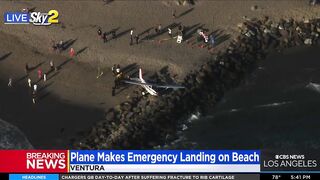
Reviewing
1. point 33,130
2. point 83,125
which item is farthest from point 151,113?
point 33,130

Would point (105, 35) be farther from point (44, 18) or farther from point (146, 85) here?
point (146, 85)

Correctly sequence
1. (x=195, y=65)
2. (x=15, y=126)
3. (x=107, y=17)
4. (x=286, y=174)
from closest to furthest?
(x=286, y=174)
(x=15, y=126)
(x=195, y=65)
(x=107, y=17)

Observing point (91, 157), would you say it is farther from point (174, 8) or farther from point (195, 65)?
point (174, 8)

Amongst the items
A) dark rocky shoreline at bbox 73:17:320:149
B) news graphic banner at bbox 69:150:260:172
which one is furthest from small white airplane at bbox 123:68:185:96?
news graphic banner at bbox 69:150:260:172

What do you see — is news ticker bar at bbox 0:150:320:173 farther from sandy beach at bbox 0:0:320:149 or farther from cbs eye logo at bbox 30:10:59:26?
cbs eye logo at bbox 30:10:59:26

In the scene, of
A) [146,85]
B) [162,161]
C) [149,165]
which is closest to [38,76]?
[146,85]

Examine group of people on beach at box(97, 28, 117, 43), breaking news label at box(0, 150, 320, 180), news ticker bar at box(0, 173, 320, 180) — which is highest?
group of people on beach at box(97, 28, 117, 43)
